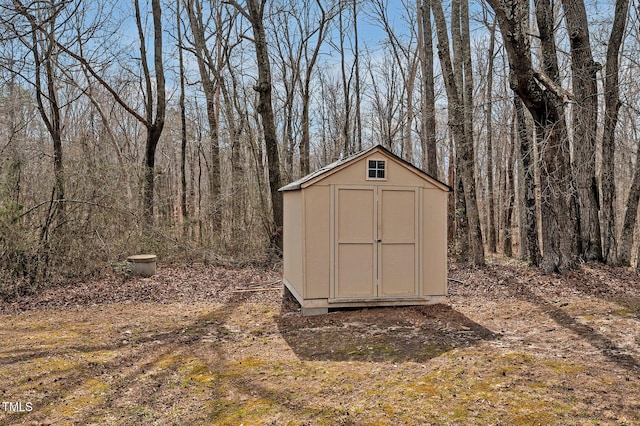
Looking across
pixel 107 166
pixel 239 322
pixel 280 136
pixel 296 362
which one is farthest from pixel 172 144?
pixel 296 362

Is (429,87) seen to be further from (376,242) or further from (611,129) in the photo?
(376,242)

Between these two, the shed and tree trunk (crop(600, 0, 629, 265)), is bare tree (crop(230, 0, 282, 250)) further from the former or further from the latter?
tree trunk (crop(600, 0, 629, 265))

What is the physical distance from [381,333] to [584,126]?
5829 millimetres

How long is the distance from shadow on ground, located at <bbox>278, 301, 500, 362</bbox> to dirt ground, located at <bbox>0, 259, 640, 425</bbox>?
0.02 m

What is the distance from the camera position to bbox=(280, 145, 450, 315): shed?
20.2 feet

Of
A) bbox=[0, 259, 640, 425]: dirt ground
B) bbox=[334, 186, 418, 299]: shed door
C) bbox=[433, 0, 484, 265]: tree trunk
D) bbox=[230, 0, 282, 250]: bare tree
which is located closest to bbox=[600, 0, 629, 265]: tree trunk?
bbox=[0, 259, 640, 425]: dirt ground

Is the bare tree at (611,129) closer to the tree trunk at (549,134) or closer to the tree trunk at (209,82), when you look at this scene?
the tree trunk at (549,134)

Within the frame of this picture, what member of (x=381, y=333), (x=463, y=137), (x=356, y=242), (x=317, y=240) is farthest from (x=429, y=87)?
(x=381, y=333)

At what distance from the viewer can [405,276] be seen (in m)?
6.37

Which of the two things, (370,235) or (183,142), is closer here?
(370,235)

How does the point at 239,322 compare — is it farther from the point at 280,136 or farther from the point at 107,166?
the point at 280,136

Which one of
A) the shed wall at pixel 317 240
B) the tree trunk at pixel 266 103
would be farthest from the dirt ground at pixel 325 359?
the tree trunk at pixel 266 103

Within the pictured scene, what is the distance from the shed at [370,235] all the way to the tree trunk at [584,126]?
373 cm

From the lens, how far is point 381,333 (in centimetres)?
544
